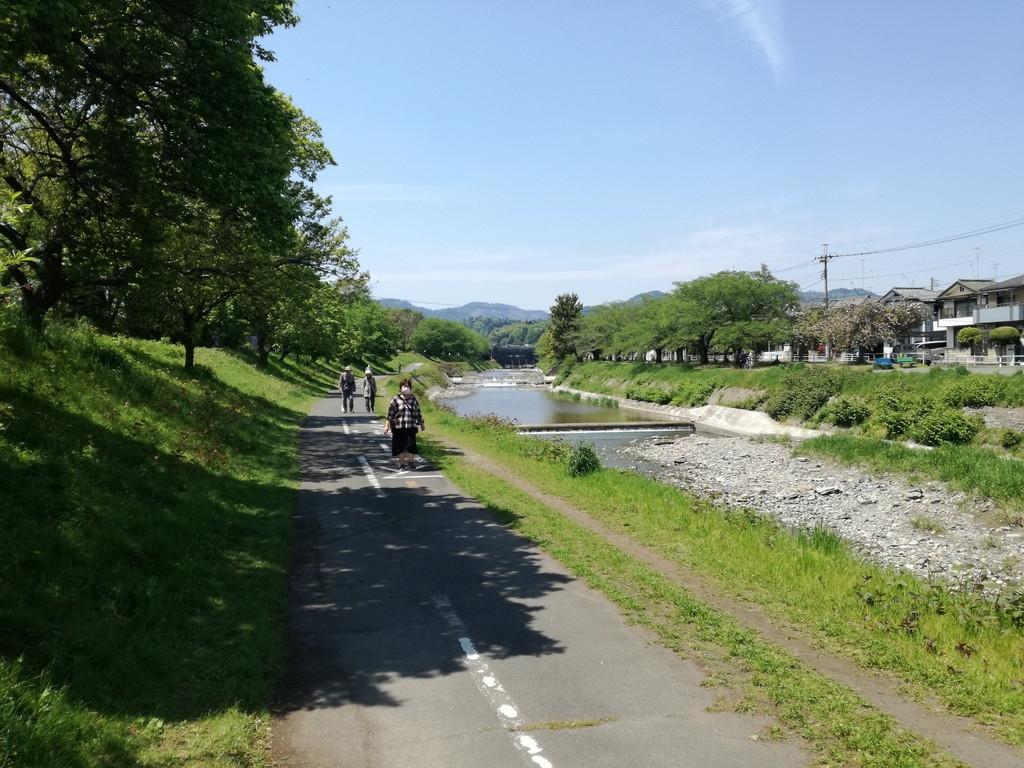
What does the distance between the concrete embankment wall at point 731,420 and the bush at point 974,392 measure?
20.5ft

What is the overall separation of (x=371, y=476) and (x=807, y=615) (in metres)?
10.1

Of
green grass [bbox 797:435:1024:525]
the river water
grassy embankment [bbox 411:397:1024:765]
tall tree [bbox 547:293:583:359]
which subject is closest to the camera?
grassy embankment [bbox 411:397:1024:765]

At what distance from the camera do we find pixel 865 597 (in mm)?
7949

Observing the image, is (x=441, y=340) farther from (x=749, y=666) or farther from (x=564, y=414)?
(x=749, y=666)

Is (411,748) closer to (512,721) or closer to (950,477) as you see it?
(512,721)

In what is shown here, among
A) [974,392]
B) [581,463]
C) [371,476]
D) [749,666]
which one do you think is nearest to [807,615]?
[749,666]

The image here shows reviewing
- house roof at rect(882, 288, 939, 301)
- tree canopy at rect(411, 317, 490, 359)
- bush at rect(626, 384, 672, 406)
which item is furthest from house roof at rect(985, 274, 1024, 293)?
tree canopy at rect(411, 317, 490, 359)

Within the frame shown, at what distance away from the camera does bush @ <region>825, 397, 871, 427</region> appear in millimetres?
34531

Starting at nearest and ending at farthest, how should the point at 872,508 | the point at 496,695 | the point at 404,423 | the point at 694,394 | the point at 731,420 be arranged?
the point at 496,695, the point at 404,423, the point at 872,508, the point at 731,420, the point at 694,394

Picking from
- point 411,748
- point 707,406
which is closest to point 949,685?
point 411,748

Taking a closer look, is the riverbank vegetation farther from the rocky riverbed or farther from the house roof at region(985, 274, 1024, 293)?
the house roof at region(985, 274, 1024, 293)

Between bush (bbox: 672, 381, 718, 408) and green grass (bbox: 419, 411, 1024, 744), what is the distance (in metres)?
39.1

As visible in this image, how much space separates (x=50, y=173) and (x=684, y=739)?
13.7m

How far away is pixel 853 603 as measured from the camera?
7781 mm
